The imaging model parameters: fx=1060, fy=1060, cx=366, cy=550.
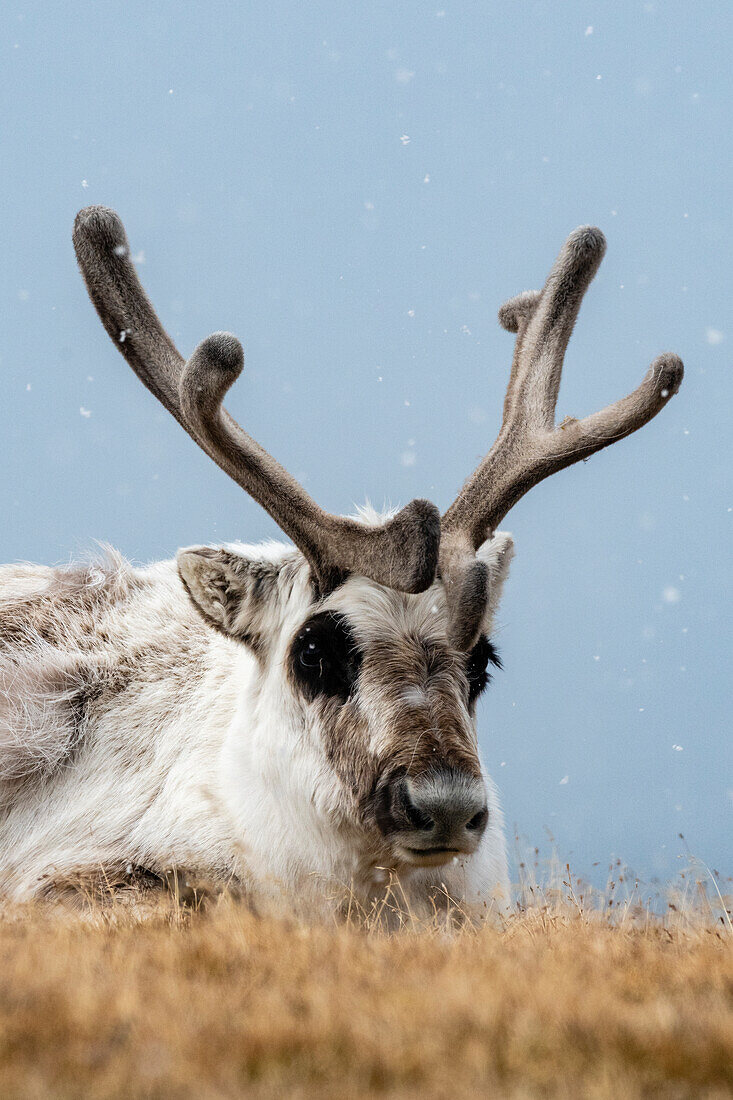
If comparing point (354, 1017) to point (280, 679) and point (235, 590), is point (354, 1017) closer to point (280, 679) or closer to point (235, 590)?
point (280, 679)

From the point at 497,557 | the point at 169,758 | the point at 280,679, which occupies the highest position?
the point at 497,557

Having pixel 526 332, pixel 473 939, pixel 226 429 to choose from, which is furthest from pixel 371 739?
pixel 526 332

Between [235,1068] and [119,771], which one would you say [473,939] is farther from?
[119,771]

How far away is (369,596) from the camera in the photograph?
205 inches

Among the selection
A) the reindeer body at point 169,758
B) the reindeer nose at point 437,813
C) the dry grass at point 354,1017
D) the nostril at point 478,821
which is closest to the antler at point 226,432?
the reindeer body at point 169,758

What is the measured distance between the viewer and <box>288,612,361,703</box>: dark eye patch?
5152 mm

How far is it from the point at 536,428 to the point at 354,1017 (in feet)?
14.1

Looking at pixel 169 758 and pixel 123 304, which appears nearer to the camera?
pixel 123 304

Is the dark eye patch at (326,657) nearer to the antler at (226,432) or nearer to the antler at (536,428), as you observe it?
the antler at (226,432)

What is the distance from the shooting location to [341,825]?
516 centimetres

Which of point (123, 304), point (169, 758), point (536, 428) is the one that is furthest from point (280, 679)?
point (123, 304)

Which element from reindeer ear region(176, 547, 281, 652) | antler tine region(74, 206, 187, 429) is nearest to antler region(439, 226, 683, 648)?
reindeer ear region(176, 547, 281, 652)

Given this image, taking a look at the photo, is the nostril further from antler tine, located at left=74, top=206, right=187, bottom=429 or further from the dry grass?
antler tine, located at left=74, top=206, right=187, bottom=429

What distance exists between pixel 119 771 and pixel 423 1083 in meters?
4.40
